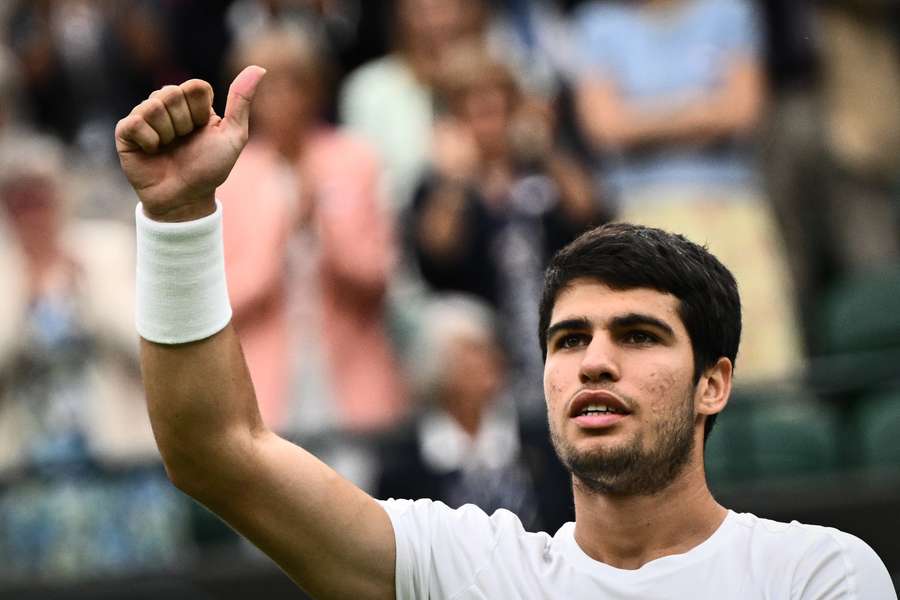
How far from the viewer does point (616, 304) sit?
11.0ft

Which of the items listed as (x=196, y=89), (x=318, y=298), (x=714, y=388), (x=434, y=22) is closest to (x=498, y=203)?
(x=318, y=298)

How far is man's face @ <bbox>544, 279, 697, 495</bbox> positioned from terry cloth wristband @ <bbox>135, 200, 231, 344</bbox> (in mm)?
724

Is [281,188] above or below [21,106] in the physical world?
below

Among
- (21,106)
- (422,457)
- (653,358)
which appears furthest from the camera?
(21,106)

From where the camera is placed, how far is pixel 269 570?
22.7ft

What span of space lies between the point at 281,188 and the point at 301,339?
71cm

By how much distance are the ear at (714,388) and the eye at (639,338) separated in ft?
0.49

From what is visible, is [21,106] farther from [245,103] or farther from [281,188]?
[245,103]

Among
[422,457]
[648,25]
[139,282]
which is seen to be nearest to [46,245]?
[422,457]

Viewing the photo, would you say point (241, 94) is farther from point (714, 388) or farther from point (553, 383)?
point (714, 388)

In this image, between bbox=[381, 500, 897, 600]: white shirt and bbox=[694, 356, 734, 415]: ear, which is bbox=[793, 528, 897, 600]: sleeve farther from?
bbox=[694, 356, 734, 415]: ear

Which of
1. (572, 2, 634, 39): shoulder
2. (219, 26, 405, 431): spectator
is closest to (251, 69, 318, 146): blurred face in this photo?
(219, 26, 405, 431): spectator

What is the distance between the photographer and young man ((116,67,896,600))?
308cm

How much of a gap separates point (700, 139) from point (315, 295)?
196cm
